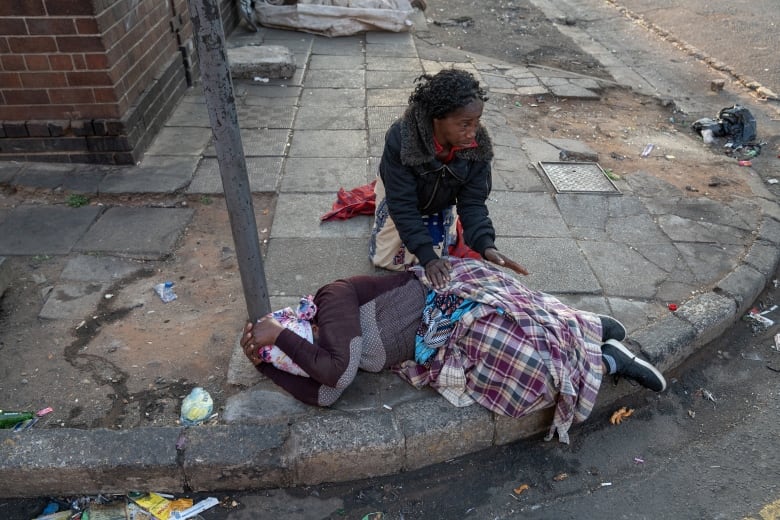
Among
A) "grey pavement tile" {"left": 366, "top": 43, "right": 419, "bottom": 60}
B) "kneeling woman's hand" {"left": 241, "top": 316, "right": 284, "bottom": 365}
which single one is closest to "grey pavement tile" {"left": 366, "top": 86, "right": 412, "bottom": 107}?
"grey pavement tile" {"left": 366, "top": 43, "right": 419, "bottom": 60}

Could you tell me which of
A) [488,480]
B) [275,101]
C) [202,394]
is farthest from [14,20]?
[488,480]

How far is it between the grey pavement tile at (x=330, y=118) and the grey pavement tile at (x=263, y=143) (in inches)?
10.6

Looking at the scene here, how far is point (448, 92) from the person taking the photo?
2762 mm

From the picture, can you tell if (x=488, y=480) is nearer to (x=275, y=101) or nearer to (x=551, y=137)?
(x=551, y=137)

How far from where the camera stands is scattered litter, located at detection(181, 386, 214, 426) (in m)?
2.66

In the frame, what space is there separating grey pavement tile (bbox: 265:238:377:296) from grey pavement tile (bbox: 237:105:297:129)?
2.05 meters

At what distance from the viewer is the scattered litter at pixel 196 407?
2664 millimetres

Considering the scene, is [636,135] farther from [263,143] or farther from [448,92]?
[448,92]

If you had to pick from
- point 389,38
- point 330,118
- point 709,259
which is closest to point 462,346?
point 709,259

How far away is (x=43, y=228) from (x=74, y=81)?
1226mm

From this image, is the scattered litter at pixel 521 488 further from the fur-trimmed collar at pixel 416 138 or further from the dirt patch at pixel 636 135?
the dirt patch at pixel 636 135

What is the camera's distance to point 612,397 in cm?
304

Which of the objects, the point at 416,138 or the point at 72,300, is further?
the point at 72,300

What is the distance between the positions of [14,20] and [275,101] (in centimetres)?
242
